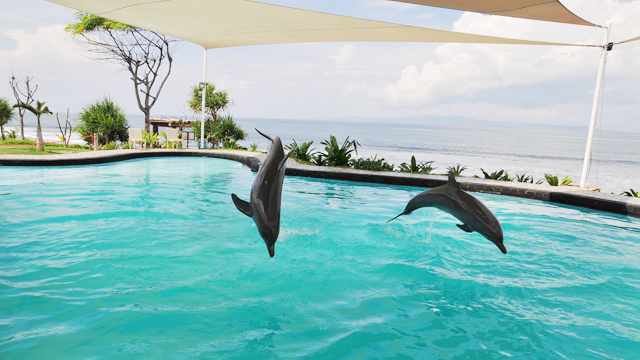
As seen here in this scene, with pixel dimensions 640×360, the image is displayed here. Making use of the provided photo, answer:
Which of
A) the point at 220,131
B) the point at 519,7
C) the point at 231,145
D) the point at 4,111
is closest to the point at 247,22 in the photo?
the point at 519,7

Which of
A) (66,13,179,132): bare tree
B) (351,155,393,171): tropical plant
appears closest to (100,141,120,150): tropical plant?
(66,13,179,132): bare tree

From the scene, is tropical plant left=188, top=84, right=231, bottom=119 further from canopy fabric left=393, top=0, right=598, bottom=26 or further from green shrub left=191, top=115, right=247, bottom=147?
canopy fabric left=393, top=0, right=598, bottom=26

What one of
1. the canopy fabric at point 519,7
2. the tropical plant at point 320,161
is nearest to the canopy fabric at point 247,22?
the canopy fabric at point 519,7

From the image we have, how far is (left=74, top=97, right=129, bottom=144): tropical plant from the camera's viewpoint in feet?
48.4

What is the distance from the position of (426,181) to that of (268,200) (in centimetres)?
660

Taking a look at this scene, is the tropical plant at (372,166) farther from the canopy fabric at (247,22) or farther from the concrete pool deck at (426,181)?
the canopy fabric at (247,22)

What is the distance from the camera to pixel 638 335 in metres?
3.22

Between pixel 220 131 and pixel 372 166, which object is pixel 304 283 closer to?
pixel 372 166

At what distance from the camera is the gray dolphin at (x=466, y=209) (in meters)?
3.14

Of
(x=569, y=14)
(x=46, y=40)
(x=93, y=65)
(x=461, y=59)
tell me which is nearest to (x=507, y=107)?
(x=461, y=59)

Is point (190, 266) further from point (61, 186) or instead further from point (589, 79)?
point (589, 79)

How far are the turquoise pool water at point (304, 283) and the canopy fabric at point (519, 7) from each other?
296 centimetres

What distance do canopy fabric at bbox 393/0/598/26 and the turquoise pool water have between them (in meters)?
2.96

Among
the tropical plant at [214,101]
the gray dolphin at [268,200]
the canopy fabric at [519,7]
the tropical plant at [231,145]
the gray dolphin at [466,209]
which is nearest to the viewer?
the gray dolphin at [268,200]
